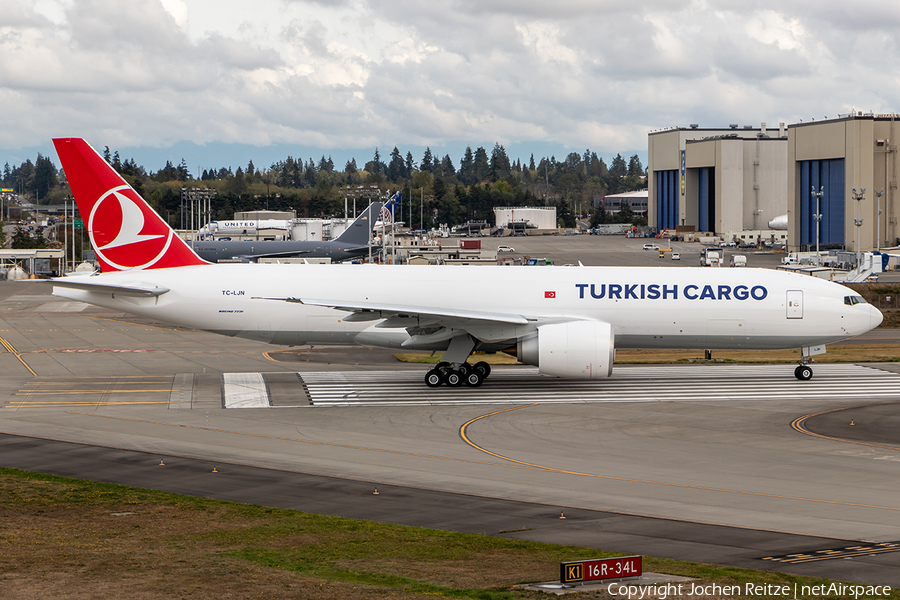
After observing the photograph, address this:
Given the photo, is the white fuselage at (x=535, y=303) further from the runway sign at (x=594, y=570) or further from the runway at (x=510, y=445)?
the runway sign at (x=594, y=570)

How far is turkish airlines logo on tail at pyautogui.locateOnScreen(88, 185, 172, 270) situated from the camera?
37.8 meters

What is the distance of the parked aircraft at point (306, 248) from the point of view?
103m

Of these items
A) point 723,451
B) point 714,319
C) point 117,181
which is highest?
point 117,181

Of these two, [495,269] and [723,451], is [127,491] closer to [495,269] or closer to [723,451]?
[723,451]

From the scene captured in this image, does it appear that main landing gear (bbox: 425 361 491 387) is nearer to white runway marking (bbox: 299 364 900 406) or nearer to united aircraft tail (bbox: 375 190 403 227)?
white runway marking (bbox: 299 364 900 406)

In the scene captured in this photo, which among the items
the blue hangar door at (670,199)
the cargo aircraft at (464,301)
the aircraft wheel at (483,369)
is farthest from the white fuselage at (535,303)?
the blue hangar door at (670,199)

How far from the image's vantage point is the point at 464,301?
36.5 meters

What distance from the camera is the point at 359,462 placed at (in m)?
24.2

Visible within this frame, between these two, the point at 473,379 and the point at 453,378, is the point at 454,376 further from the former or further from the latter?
the point at 473,379

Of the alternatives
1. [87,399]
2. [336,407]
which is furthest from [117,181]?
[336,407]

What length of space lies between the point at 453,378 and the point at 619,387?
7.08 m

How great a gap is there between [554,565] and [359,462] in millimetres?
10628

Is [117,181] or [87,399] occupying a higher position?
[117,181]

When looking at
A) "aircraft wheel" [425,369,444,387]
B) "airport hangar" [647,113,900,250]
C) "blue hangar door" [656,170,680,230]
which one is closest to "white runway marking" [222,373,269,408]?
"aircraft wheel" [425,369,444,387]
